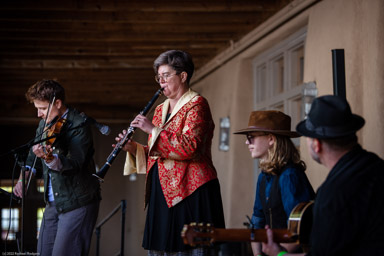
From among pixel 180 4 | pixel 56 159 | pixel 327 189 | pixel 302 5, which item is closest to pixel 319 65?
pixel 302 5

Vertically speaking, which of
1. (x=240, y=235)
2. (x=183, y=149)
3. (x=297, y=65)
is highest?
(x=297, y=65)

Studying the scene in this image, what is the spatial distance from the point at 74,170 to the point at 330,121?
6.01ft

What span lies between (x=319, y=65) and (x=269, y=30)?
1.42 meters

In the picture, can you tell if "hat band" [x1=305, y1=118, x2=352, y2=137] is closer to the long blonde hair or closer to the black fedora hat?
the black fedora hat

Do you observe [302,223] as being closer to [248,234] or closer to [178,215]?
[248,234]

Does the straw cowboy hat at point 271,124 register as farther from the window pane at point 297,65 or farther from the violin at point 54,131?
the window pane at point 297,65

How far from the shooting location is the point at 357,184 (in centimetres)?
206

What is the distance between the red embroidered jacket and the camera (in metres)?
2.95

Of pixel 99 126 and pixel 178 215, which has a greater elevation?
pixel 99 126

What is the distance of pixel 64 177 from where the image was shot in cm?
354

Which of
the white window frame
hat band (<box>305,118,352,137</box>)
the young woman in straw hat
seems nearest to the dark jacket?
hat band (<box>305,118,352,137</box>)

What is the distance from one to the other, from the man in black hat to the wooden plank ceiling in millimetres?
3780

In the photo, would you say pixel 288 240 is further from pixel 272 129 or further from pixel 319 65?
pixel 319 65

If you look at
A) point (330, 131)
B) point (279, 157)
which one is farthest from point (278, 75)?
point (330, 131)
